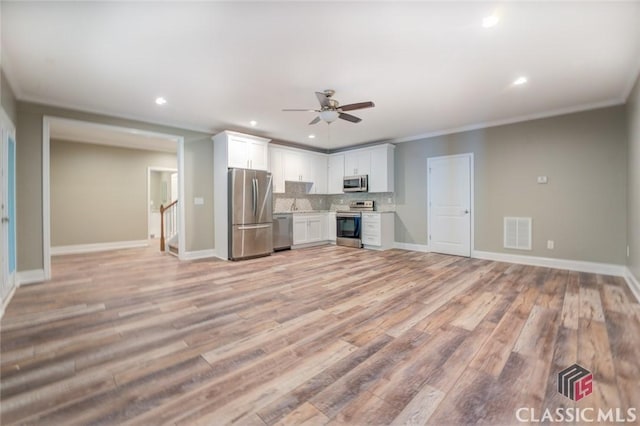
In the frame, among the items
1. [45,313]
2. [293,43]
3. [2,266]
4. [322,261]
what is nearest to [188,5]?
[293,43]

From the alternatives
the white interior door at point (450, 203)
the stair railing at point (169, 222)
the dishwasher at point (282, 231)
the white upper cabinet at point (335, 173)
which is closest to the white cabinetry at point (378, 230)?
the white interior door at point (450, 203)

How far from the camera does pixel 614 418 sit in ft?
4.52

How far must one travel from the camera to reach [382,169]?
634 cm

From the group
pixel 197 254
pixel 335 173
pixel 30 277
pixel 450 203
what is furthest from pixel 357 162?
pixel 30 277

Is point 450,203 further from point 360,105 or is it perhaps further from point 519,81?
point 360,105

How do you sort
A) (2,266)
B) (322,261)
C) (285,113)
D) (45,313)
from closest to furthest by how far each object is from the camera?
(45,313)
(2,266)
(285,113)
(322,261)

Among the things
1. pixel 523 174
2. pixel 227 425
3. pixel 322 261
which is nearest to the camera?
pixel 227 425

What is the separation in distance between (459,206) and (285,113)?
383 cm

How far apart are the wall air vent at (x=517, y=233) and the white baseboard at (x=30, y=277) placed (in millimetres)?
7419

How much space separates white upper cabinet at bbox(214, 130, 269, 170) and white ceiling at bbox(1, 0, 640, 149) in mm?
979

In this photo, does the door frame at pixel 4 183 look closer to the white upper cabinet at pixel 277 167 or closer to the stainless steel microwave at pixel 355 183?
the white upper cabinet at pixel 277 167

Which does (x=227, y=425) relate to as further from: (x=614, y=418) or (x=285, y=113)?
(x=285, y=113)

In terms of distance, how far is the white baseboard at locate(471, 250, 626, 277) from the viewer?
4001mm

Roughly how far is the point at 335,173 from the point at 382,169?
146cm
